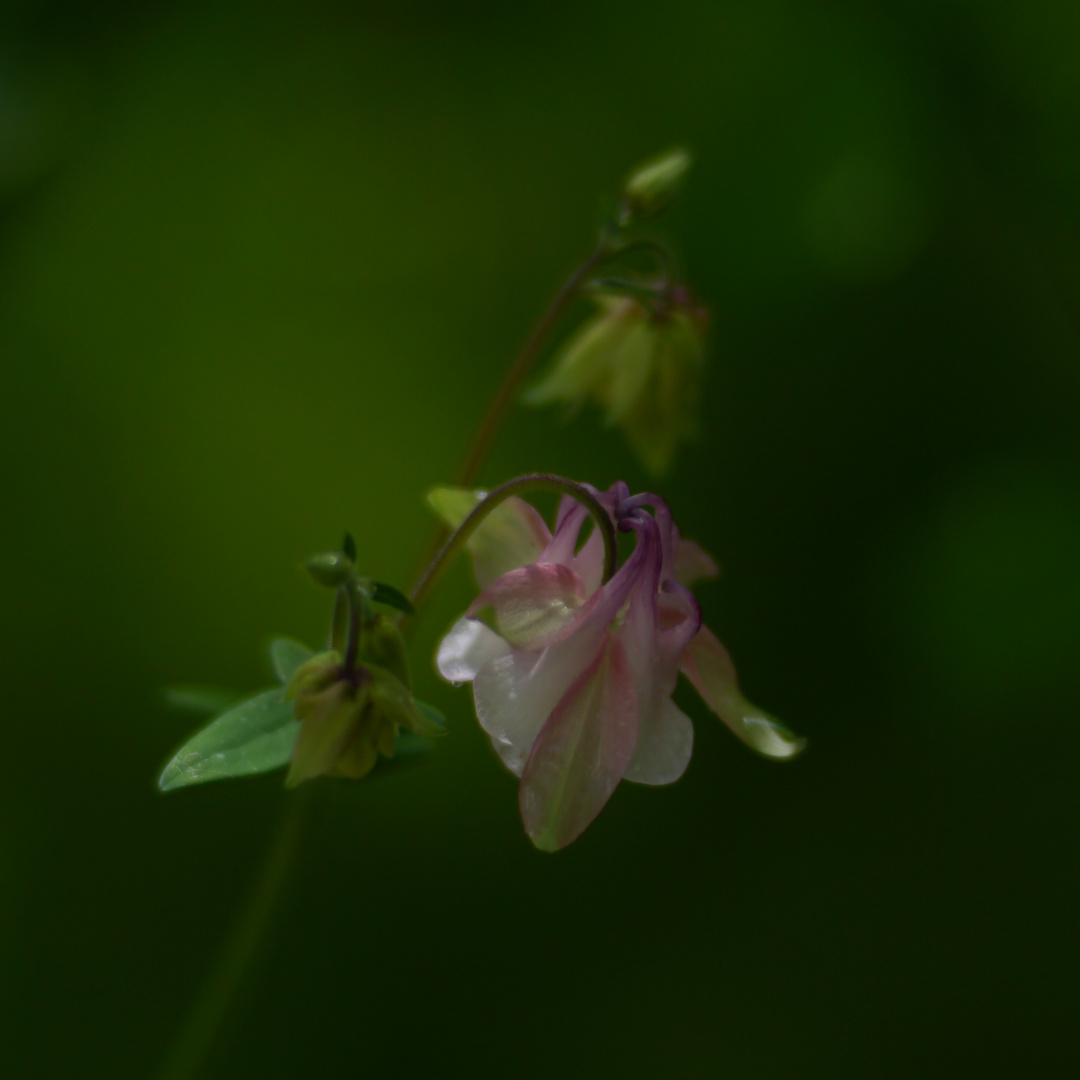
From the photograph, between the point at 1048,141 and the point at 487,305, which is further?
the point at 487,305

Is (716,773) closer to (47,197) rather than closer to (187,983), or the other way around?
(187,983)

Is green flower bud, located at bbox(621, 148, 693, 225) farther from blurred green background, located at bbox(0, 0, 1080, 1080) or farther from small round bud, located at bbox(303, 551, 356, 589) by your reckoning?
blurred green background, located at bbox(0, 0, 1080, 1080)

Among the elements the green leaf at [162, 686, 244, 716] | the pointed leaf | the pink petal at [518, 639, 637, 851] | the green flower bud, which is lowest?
the green leaf at [162, 686, 244, 716]

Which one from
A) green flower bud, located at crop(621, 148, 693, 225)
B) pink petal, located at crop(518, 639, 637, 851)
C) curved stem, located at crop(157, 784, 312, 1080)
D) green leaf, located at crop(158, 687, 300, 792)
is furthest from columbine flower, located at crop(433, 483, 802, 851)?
green flower bud, located at crop(621, 148, 693, 225)

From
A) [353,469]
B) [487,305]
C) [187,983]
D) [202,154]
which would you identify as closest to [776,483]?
[487,305]

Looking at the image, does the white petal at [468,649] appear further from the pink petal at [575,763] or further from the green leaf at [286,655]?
the green leaf at [286,655]

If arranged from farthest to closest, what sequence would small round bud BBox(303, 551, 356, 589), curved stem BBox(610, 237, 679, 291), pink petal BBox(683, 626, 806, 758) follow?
curved stem BBox(610, 237, 679, 291)
pink petal BBox(683, 626, 806, 758)
small round bud BBox(303, 551, 356, 589)

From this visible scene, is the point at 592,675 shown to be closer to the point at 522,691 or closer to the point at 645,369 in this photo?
the point at 522,691
